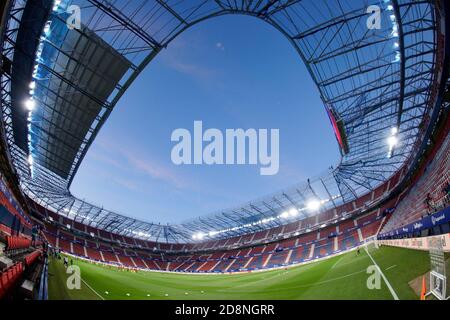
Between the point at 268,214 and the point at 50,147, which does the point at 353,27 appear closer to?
the point at 50,147

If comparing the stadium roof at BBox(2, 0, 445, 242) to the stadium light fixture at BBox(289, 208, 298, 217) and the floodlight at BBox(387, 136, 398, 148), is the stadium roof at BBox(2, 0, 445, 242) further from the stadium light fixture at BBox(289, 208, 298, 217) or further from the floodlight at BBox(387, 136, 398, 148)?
the stadium light fixture at BBox(289, 208, 298, 217)

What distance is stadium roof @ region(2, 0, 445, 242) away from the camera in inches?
667

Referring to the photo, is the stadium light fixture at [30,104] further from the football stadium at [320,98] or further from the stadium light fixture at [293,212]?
the stadium light fixture at [293,212]

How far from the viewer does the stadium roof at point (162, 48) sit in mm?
16953

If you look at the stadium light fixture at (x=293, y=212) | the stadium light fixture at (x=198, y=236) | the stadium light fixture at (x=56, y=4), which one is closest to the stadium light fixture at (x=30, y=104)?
the stadium light fixture at (x=56, y=4)

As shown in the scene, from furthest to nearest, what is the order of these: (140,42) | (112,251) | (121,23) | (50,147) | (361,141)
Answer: (112,251) → (361,141) → (50,147) → (140,42) → (121,23)

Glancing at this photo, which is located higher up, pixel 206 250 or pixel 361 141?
pixel 361 141

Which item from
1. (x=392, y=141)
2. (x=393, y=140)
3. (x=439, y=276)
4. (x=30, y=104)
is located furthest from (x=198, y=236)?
(x=439, y=276)

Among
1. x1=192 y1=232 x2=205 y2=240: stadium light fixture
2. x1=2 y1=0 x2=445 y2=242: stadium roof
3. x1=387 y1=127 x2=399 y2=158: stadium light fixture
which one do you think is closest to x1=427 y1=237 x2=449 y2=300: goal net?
x1=2 y1=0 x2=445 y2=242: stadium roof

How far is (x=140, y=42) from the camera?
64.8 ft
